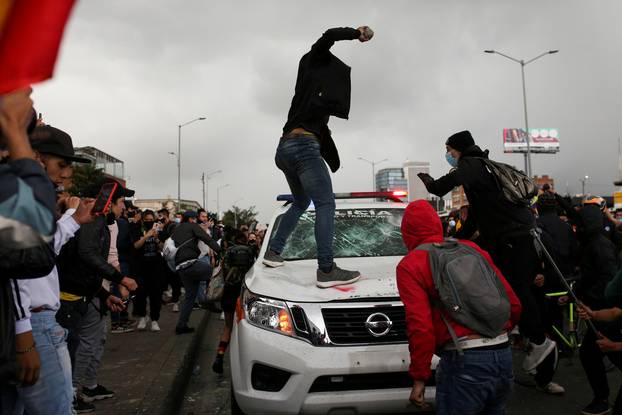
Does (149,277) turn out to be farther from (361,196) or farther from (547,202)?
(547,202)

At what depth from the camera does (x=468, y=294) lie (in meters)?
2.64

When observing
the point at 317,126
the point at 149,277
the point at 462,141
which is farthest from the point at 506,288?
the point at 149,277

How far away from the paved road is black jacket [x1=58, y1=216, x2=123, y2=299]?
5.40 ft

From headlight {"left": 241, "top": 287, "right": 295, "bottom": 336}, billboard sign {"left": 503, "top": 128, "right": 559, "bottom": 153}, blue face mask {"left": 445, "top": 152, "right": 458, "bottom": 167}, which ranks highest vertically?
billboard sign {"left": 503, "top": 128, "right": 559, "bottom": 153}

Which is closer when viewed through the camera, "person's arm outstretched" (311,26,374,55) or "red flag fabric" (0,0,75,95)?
"red flag fabric" (0,0,75,95)

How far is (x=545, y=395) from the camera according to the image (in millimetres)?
4961

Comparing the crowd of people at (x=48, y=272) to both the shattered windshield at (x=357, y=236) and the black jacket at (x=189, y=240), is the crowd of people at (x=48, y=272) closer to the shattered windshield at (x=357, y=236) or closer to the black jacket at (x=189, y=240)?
the shattered windshield at (x=357, y=236)

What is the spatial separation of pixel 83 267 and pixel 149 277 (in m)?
5.81

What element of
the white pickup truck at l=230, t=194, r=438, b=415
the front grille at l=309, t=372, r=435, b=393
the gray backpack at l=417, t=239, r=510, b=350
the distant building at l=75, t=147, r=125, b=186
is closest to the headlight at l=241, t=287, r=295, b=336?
the white pickup truck at l=230, t=194, r=438, b=415

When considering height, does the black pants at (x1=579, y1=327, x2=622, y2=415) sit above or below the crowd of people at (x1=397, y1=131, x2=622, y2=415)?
Result: below

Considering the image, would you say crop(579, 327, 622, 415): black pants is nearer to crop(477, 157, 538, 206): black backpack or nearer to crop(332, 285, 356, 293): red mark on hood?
crop(477, 157, 538, 206): black backpack

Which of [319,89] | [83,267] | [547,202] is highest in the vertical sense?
[319,89]

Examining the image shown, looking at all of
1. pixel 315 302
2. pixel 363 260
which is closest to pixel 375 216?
pixel 363 260

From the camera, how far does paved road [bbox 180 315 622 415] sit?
461 centimetres
